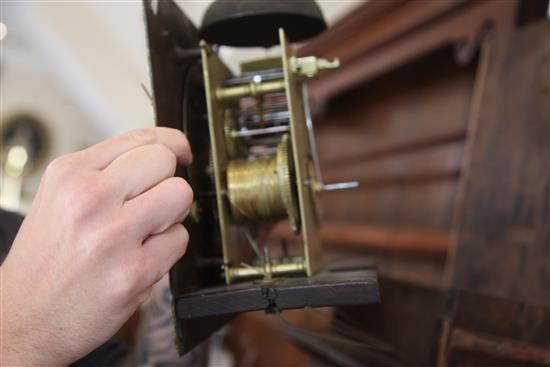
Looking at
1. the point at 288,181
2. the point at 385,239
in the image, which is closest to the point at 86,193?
the point at 288,181

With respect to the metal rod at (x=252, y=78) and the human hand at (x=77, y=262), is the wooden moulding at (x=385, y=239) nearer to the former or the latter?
the metal rod at (x=252, y=78)

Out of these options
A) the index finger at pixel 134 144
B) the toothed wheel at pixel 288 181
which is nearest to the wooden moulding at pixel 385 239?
the toothed wheel at pixel 288 181

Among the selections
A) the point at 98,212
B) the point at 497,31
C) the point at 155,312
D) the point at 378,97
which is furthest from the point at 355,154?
the point at 98,212

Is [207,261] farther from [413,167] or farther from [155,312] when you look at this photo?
[413,167]

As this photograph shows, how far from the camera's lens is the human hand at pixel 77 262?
41cm

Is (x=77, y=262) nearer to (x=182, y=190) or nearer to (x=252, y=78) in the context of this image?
(x=182, y=190)

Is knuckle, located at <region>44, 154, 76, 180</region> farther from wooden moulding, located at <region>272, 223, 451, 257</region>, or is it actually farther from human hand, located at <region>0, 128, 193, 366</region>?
wooden moulding, located at <region>272, 223, 451, 257</region>

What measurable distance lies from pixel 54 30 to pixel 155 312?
66.5 inches

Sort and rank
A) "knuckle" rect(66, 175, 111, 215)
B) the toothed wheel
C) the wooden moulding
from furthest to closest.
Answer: the wooden moulding < the toothed wheel < "knuckle" rect(66, 175, 111, 215)

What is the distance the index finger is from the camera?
0.45 metres

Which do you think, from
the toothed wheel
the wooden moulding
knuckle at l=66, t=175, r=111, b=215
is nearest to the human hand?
knuckle at l=66, t=175, r=111, b=215

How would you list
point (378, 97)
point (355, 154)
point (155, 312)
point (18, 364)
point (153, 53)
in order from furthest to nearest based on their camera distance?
1. point (355, 154)
2. point (378, 97)
3. point (155, 312)
4. point (153, 53)
5. point (18, 364)

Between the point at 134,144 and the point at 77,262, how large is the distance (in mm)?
133

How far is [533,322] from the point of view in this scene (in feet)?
2.14
